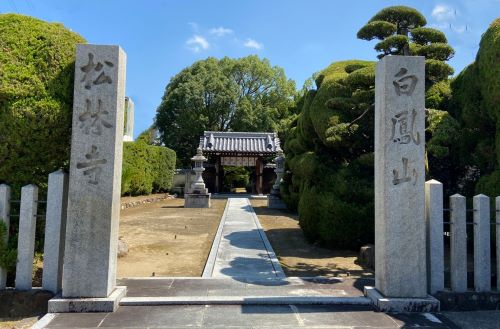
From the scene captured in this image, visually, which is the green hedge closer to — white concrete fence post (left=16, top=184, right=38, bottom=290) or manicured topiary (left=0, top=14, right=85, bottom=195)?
manicured topiary (left=0, top=14, right=85, bottom=195)

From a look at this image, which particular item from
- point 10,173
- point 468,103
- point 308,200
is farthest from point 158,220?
point 468,103

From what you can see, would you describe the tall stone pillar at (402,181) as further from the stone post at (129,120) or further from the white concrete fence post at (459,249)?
the stone post at (129,120)

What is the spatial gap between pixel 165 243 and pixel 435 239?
6.86 m

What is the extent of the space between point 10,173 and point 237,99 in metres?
31.8

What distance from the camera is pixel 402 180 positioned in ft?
15.6

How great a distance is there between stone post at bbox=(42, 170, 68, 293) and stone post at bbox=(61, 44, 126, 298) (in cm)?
27

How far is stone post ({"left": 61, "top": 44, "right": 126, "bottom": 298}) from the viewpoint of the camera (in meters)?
4.52

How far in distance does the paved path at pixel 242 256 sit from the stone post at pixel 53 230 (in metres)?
2.43

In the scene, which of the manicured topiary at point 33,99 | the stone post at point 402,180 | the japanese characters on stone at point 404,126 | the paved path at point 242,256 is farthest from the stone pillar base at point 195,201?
the japanese characters on stone at point 404,126

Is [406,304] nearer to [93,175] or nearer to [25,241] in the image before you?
[93,175]

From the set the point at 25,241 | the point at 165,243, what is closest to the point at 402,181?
the point at 25,241

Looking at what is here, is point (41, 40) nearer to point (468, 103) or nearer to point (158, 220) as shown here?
point (468, 103)

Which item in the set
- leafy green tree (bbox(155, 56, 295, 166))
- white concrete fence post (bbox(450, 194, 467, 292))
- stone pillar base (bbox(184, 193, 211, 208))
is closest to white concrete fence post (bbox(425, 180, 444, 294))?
white concrete fence post (bbox(450, 194, 467, 292))

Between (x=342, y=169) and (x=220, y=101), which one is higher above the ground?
(x=220, y=101)
